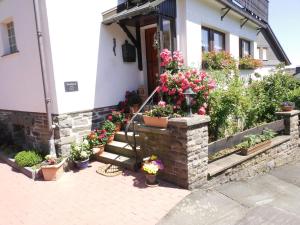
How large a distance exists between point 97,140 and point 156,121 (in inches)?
80.2

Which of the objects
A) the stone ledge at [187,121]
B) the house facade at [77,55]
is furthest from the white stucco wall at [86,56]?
the stone ledge at [187,121]

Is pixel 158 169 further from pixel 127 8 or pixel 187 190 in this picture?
pixel 127 8

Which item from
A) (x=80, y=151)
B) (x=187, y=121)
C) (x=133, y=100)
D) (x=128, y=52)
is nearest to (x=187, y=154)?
(x=187, y=121)

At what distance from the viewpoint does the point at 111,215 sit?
13.2ft

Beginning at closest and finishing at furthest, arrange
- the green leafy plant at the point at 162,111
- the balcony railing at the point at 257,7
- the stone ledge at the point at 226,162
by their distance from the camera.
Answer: the green leafy plant at the point at 162,111, the stone ledge at the point at 226,162, the balcony railing at the point at 257,7

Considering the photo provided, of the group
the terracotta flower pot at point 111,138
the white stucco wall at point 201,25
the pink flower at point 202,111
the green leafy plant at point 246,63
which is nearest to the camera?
the pink flower at point 202,111

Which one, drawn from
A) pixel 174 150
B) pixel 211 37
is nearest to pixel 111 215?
pixel 174 150

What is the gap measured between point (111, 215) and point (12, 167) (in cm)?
378

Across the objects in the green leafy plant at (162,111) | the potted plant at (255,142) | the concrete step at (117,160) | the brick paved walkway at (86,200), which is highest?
the green leafy plant at (162,111)

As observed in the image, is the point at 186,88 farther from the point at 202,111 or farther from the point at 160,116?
the point at 160,116

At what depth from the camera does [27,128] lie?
7.20m

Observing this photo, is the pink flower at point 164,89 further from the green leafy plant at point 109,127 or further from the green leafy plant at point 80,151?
the green leafy plant at point 80,151

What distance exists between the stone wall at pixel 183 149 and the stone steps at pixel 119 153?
2.88 ft

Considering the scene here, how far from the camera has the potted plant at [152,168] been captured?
15.5ft
